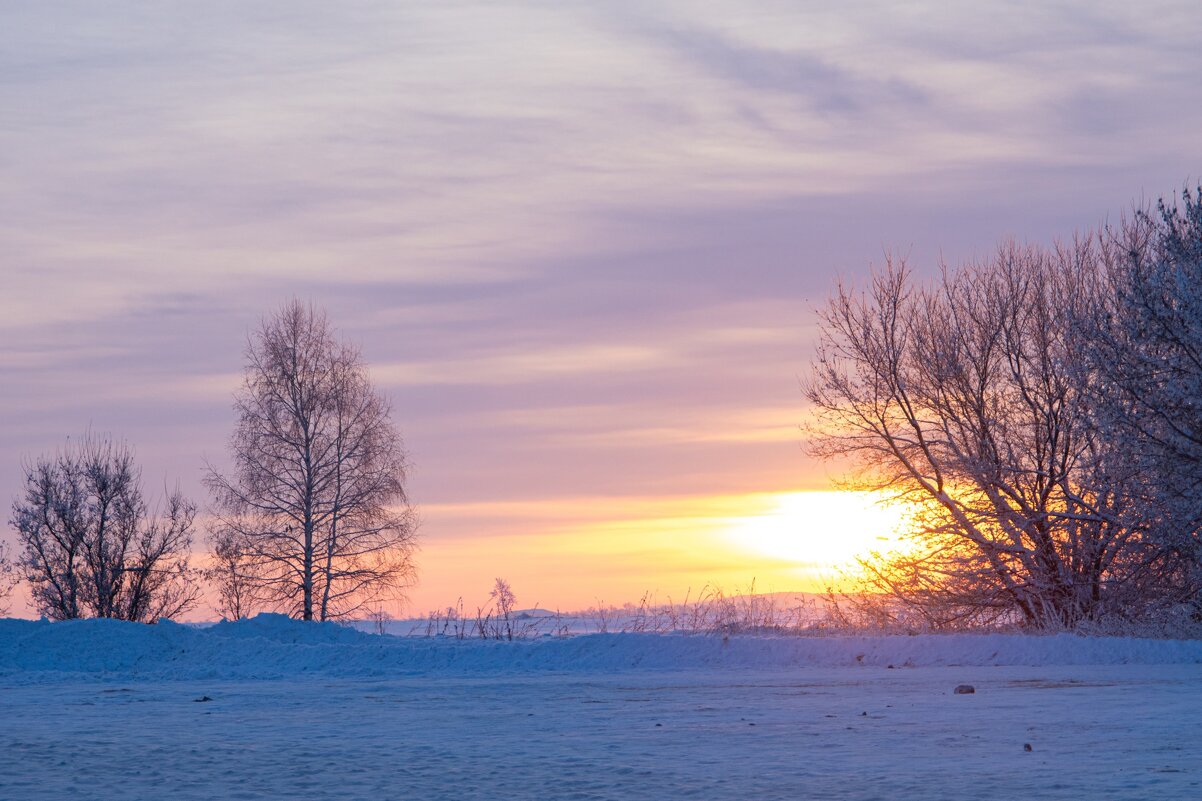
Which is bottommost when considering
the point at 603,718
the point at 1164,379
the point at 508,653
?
the point at 603,718

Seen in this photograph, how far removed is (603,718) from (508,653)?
1095 cm

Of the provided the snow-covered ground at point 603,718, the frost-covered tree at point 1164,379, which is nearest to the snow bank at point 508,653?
the snow-covered ground at point 603,718

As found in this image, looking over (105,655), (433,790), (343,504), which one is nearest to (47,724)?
(433,790)

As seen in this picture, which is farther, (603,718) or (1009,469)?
(1009,469)

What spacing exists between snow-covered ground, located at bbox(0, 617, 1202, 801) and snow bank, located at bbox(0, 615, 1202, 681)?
0.19ft

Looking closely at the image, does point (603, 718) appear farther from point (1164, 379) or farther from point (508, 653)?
point (1164, 379)

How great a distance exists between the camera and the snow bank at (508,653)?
22391 millimetres

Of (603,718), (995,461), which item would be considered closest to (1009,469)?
(995,461)

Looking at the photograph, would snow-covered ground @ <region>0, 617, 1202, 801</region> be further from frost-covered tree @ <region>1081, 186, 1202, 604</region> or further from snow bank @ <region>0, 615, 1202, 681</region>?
frost-covered tree @ <region>1081, 186, 1202, 604</region>

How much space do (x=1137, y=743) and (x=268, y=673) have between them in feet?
56.4

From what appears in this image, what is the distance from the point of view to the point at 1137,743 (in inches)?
399

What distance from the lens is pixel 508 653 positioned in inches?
963

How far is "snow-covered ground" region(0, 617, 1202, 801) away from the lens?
8672mm

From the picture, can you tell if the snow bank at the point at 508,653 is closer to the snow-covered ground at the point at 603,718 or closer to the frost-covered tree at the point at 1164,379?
the snow-covered ground at the point at 603,718
